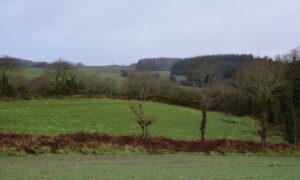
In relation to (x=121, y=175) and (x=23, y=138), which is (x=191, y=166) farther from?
(x=23, y=138)

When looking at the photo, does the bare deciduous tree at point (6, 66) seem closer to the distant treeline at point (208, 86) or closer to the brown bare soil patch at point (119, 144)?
the distant treeline at point (208, 86)

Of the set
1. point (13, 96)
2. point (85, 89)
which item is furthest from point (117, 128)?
point (85, 89)

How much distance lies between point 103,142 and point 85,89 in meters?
55.4

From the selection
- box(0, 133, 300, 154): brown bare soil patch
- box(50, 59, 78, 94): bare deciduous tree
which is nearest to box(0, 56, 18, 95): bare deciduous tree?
box(50, 59, 78, 94): bare deciduous tree

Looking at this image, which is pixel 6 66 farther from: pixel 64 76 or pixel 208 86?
pixel 208 86

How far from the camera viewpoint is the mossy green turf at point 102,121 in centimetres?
3269

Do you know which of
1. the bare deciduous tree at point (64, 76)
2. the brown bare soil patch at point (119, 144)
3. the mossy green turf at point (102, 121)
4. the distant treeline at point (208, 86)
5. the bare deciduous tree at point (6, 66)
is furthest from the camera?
the bare deciduous tree at point (64, 76)

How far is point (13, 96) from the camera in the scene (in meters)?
47.6

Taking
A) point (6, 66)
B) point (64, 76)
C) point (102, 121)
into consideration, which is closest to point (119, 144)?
point (102, 121)

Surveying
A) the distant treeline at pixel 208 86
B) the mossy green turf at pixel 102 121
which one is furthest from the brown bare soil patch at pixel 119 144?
the mossy green turf at pixel 102 121

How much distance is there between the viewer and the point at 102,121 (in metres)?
39.0

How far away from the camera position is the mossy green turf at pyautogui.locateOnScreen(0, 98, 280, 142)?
32.7 meters

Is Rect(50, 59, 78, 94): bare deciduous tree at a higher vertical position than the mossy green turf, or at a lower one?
higher

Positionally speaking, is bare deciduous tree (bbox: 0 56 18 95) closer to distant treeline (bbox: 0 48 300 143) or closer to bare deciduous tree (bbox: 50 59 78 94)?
distant treeline (bbox: 0 48 300 143)
